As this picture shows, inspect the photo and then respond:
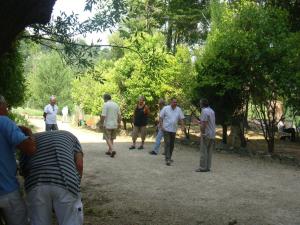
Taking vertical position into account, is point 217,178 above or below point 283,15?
below

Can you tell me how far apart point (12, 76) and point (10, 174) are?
6.57 meters

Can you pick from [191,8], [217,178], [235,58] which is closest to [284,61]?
[235,58]

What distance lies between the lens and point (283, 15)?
15.3 meters

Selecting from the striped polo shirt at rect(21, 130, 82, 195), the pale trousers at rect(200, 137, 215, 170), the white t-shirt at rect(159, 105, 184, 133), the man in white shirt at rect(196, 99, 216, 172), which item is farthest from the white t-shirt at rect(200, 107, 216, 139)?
the striped polo shirt at rect(21, 130, 82, 195)

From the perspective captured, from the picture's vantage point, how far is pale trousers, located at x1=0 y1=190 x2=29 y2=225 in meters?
4.11

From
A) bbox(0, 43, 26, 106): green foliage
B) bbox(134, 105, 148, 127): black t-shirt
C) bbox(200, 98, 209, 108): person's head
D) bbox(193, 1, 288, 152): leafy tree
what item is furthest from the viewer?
bbox(134, 105, 148, 127): black t-shirt

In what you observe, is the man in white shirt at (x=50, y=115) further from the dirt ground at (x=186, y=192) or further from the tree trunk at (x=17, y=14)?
the tree trunk at (x=17, y=14)

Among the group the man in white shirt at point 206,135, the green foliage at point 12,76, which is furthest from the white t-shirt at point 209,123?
the green foliage at point 12,76

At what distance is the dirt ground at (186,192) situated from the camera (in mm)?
7191

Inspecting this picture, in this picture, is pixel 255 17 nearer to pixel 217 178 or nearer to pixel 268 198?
pixel 217 178

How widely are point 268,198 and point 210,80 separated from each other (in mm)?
7365

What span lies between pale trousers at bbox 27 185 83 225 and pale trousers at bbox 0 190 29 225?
154 millimetres

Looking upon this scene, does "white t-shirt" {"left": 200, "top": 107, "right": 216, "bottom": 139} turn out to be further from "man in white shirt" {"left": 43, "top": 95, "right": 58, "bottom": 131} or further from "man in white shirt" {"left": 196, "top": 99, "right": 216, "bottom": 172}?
"man in white shirt" {"left": 43, "top": 95, "right": 58, "bottom": 131}

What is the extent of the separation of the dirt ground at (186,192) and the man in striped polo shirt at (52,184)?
2754 millimetres
